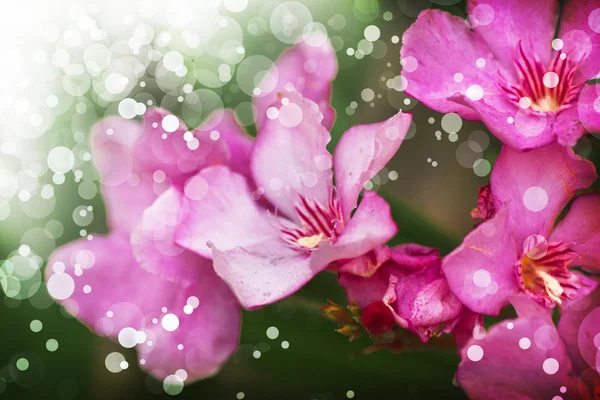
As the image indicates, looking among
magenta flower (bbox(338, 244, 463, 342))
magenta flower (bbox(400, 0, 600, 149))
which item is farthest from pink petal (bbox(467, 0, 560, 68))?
magenta flower (bbox(338, 244, 463, 342))

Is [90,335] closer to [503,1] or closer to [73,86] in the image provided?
[73,86]

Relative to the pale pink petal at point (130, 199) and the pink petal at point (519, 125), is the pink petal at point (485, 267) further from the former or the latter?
the pale pink petal at point (130, 199)

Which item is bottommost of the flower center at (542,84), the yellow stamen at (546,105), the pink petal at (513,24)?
the yellow stamen at (546,105)

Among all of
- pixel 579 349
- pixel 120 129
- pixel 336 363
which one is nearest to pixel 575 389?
pixel 579 349

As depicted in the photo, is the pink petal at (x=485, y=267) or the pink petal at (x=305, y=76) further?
the pink petal at (x=305, y=76)


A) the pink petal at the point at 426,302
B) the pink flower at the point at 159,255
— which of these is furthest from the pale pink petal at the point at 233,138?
the pink petal at the point at 426,302

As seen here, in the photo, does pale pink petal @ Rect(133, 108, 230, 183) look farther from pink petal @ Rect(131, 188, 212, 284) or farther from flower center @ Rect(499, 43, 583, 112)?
flower center @ Rect(499, 43, 583, 112)
